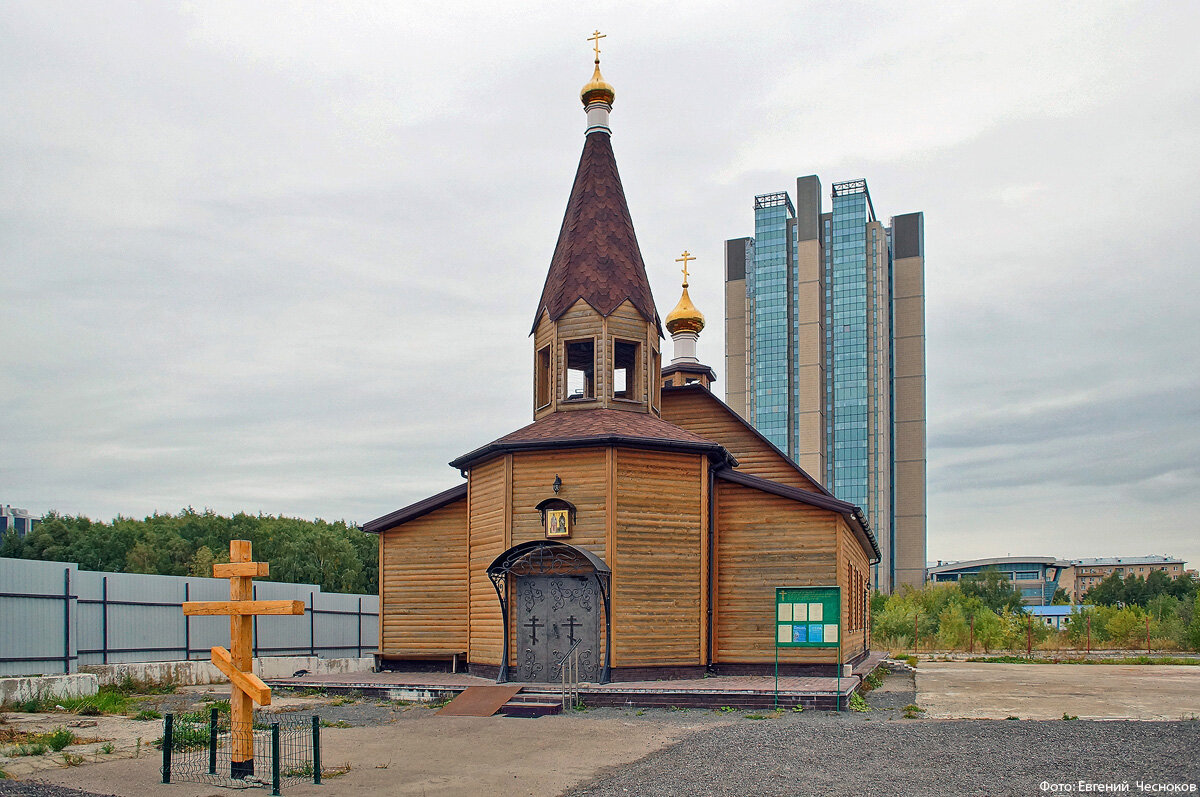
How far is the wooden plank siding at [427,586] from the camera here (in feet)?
63.9

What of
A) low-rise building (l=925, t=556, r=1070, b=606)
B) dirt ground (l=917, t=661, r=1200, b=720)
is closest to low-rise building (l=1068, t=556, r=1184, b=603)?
low-rise building (l=925, t=556, r=1070, b=606)

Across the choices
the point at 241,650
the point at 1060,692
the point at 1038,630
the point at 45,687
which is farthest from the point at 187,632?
the point at 1038,630

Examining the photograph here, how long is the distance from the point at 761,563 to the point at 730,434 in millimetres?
7178

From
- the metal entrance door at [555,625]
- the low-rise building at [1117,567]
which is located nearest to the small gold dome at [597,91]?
the metal entrance door at [555,625]

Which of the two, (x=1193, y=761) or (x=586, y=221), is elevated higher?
(x=586, y=221)

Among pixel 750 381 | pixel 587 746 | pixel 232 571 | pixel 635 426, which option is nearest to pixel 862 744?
pixel 587 746

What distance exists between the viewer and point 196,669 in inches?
771

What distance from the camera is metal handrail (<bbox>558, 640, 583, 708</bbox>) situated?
1477 centimetres

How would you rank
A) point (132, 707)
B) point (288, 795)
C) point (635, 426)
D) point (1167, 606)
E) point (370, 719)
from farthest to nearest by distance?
point (1167, 606), point (635, 426), point (132, 707), point (370, 719), point (288, 795)

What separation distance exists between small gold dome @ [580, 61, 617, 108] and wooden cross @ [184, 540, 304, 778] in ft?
47.4

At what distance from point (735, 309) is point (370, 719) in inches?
2788

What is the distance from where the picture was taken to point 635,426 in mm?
17578


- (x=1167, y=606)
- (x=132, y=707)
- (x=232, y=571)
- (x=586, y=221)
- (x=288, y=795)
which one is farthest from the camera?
(x=1167, y=606)

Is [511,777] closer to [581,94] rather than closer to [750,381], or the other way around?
[581,94]
